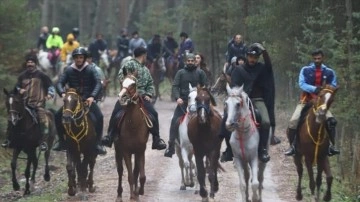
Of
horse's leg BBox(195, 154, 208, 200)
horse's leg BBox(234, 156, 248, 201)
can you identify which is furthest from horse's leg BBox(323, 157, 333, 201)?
horse's leg BBox(195, 154, 208, 200)

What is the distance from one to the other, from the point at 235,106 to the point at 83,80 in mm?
4102

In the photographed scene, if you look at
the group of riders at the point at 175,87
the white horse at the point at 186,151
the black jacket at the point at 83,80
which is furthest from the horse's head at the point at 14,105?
the white horse at the point at 186,151

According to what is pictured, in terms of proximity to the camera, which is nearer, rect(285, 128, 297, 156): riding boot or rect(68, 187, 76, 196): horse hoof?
rect(285, 128, 297, 156): riding boot

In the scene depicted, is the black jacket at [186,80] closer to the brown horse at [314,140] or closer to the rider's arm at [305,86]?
the rider's arm at [305,86]

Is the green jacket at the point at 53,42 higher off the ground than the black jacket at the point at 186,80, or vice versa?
the green jacket at the point at 53,42

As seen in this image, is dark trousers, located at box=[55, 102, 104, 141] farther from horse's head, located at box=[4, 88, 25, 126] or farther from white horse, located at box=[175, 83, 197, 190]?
horse's head, located at box=[4, 88, 25, 126]

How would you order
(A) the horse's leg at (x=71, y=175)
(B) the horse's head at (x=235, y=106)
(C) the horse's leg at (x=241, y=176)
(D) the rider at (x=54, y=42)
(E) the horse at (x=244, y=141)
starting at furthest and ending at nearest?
(D) the rider at (x=54, y=42) → (A) the horse's leg at (x=71, y=175) → (C) the horse's leg at (x=241, y=176) → (E) the horse at (x=244, y=141) → (B) the horse's head at (x=235, y=106)

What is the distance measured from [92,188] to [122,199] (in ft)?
4.88

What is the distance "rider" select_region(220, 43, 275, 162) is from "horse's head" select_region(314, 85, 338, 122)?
98 centimetres

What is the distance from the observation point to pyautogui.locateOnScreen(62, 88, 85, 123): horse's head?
640 inches

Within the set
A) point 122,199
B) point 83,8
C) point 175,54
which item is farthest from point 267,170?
point 83,8

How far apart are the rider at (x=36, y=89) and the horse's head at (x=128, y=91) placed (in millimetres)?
4310

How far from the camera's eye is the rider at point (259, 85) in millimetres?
15656

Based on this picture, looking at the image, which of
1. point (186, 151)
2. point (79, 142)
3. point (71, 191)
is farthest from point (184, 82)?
point (71, 191)
